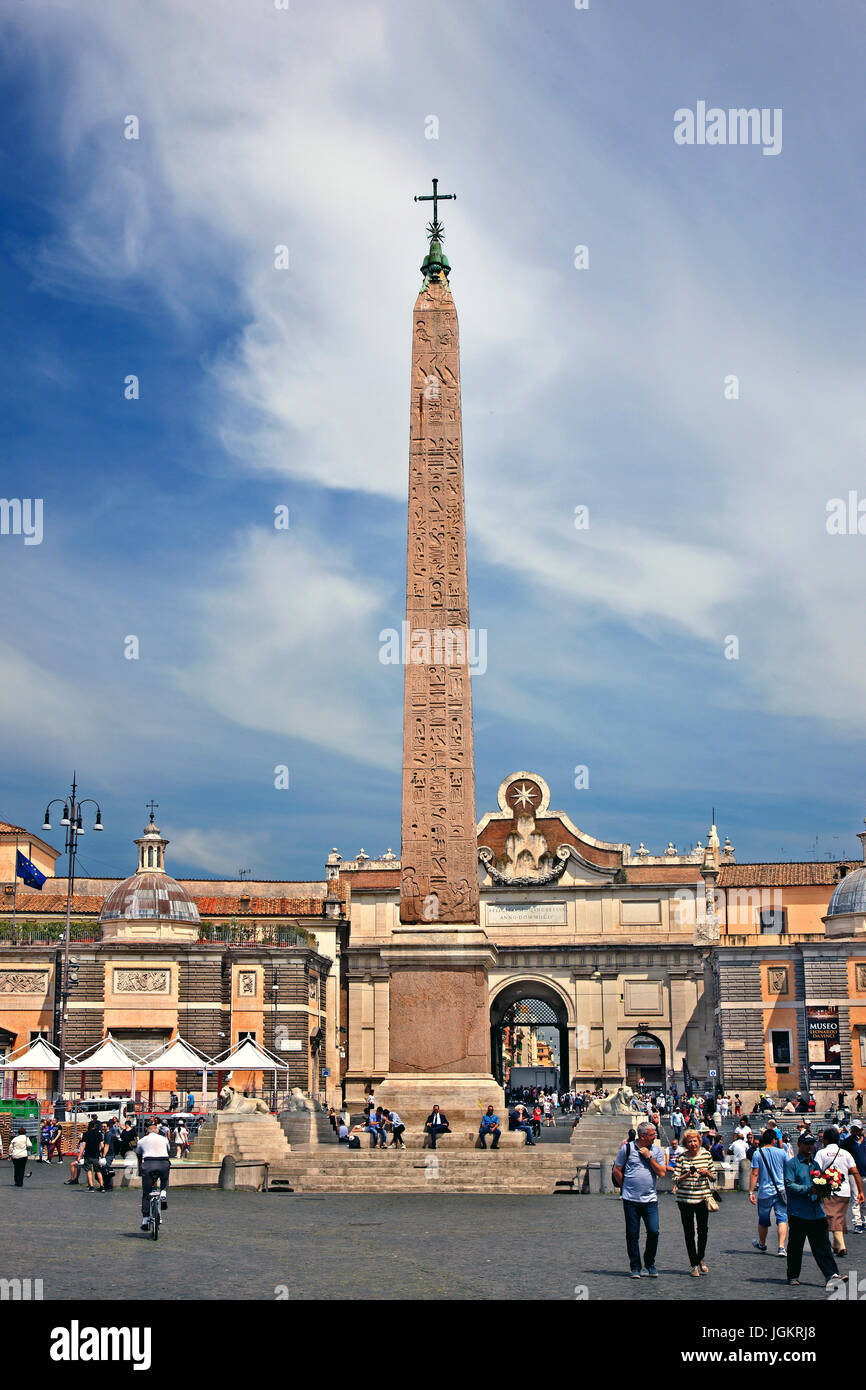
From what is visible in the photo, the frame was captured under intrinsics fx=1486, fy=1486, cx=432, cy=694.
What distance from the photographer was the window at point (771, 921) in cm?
5706

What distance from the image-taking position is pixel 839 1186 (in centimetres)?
1252

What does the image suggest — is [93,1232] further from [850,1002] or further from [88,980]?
[850,1002]

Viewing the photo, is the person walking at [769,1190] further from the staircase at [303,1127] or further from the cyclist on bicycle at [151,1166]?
the staircase at [303,1127]

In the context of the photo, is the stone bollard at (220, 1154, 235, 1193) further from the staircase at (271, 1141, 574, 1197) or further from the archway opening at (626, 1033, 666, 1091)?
the archway opening at (626, 1033, 666, 1091)

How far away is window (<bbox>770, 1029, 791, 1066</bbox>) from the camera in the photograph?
51.5m

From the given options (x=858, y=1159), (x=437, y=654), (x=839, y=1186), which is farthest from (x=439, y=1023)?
(x=839, y=1186)

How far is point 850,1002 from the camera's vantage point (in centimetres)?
4944

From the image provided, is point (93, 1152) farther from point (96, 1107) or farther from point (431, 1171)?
point (96, 1107)

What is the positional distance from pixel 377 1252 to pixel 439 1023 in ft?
32.4

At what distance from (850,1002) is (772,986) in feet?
10.5

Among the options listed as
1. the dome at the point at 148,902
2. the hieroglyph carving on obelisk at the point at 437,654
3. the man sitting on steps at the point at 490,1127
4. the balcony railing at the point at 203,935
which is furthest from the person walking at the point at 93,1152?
the balcony railing at the point at 203,935

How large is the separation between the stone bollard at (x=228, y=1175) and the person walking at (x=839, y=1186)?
10247 mm
